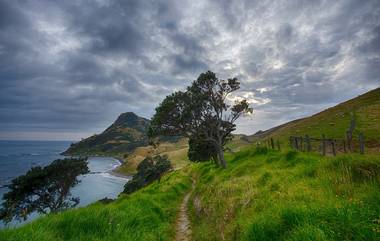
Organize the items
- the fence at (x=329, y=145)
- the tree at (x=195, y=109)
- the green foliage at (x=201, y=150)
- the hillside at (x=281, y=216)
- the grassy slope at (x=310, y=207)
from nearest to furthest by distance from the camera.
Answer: the grassy slope at (x=310, y=207) → the hillside at (x=281, y=216) → the fence at (x=329, y=145) → the tree at (x=195, y=109) → the green foliage at (x=201, y=150)

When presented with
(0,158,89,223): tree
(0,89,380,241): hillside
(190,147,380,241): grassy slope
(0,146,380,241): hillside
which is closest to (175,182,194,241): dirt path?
(0,89,380,241): hillside

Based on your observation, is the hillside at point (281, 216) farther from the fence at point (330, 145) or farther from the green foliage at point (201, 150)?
the green foliage at point (201, 150)

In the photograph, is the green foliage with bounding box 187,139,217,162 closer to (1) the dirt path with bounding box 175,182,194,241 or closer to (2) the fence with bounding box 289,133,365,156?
(2) the fence with bounding box 289,133,365,156

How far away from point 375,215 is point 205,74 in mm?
35251

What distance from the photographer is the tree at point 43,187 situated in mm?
49125

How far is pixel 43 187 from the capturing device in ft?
172

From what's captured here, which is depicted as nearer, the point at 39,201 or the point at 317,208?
the point at 317,208

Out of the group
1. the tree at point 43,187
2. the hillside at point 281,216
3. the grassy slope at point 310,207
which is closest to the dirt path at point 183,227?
the hillside at point 281,216

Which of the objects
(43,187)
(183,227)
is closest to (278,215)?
(183,227)

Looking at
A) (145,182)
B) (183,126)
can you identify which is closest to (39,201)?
(145,182)

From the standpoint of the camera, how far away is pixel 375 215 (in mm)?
6105

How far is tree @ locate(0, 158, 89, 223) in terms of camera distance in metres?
49.1

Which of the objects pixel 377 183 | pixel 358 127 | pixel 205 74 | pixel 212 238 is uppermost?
pixel 205 74

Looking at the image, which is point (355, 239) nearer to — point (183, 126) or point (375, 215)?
point (375, 215)
